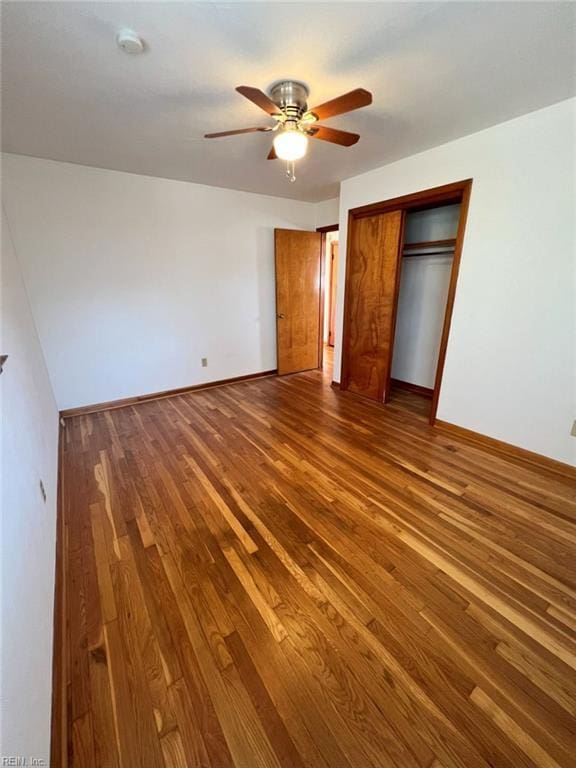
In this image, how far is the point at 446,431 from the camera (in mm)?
2816

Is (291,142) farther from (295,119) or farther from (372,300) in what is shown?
(372,300)

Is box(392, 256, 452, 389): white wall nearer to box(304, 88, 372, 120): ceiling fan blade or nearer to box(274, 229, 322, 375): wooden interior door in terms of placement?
box(274, 229, 322, 375): wooden interior door

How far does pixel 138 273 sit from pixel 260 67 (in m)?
2.33

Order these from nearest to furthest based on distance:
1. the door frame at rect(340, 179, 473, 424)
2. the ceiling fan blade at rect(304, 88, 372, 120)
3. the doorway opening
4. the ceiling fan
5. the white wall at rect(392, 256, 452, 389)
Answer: the ceiling fan blade at rect(304, 88, 372, 120) → the ceiling fan → the door frame at rect(340, 179, 473, 424) → the white wall at rect(392, 256, 452, 389) → the doorway opening

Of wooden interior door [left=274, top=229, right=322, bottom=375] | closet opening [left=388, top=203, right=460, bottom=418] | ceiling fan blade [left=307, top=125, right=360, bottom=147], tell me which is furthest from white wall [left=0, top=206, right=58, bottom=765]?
closet opening [left=388, top=203, right=460, bottom=418]

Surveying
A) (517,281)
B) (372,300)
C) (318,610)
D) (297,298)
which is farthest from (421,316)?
(318,610)

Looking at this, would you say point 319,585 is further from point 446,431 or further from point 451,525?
point 446,431

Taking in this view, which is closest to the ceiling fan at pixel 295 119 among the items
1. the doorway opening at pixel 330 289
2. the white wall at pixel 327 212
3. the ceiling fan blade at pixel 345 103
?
the ceiling fan blade at pixel 345 103

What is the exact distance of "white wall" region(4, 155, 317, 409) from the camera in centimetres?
278

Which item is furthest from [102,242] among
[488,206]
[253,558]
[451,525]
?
[451,525]

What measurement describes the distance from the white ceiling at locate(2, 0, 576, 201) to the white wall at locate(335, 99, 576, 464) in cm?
19

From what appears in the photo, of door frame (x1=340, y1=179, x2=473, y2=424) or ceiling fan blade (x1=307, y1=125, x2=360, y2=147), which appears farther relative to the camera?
door frame (x1=340, y1=179, x2=473, y2=424)

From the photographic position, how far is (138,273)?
328 cm

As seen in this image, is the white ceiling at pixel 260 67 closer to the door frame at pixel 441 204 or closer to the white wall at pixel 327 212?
the door frame at pixel 441 204
